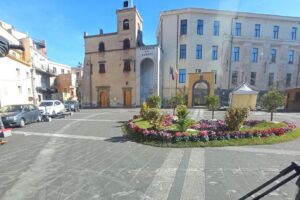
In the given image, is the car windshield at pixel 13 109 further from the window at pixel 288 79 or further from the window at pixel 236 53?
the window at pixel 288 79

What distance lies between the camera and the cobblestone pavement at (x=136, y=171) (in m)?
3.87

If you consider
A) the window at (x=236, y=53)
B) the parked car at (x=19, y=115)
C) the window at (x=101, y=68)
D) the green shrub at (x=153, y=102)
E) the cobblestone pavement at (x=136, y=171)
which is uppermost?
the window at (x=236, y=53)

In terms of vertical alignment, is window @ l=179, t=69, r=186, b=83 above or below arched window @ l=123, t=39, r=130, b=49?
below

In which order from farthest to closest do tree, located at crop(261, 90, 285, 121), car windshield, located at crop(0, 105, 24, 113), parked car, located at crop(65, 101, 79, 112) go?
parked car, located at crop(65, 101, 79, 112)
car windshield, located at crop(0, 105, 24, 113)
tree, located at crop(261, 90, 285, 121)

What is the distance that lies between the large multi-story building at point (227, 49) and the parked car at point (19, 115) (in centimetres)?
1960

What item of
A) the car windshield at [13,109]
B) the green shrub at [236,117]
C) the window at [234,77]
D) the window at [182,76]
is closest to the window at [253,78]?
the window at [234,77]

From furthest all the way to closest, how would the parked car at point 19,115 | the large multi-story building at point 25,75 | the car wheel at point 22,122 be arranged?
the large multi-story building at point 25,75 < the car wheel at point 22,122 < the parked car at point 19,115

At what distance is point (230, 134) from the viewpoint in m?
7.95

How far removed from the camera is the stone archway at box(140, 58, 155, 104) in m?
30.4

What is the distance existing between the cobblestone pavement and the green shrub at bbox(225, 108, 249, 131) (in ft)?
5.92

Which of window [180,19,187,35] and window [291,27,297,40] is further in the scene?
window [291,27,297,40]

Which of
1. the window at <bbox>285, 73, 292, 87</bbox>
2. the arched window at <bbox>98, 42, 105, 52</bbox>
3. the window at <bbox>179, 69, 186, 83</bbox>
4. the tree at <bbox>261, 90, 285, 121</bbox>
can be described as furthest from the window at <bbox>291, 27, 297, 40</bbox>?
the arched window at <bbox>98, 42, 105, 52</bbox>

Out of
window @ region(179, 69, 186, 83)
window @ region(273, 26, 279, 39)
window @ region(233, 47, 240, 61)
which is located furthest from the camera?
window @ region(273, 26, 279, 39)

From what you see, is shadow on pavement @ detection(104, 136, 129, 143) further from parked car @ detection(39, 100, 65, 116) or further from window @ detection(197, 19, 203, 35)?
window @ detection(197, 19, 203, 35)
